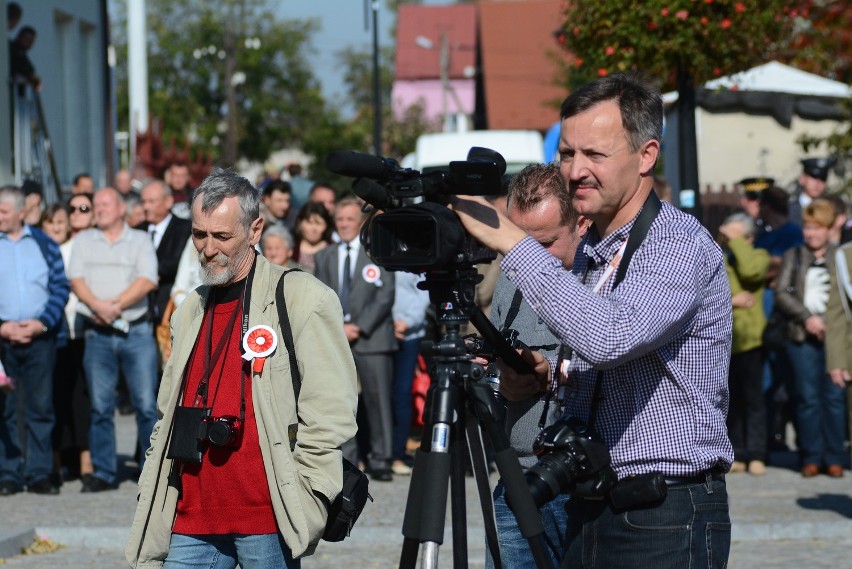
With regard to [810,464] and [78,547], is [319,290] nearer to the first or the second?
[78,547]

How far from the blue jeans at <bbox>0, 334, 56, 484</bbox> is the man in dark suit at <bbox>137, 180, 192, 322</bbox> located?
90 centimetres

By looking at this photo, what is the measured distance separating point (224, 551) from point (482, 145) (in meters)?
15.6

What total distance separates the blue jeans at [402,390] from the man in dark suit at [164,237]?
6.23 ft

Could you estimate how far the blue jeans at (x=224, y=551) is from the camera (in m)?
4.73

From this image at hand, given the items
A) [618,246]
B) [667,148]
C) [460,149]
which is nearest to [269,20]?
[460,149]

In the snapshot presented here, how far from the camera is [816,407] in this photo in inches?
458

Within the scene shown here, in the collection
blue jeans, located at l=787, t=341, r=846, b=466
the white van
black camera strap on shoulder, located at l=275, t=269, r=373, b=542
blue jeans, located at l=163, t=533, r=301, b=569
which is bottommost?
blue jeans, located at l=787, t=341, r=846, b=466

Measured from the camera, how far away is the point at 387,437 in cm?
1137

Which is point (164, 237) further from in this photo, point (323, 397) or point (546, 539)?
point (546, 539)

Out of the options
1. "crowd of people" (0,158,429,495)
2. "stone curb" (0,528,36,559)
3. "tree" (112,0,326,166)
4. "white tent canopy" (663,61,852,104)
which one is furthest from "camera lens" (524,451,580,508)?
"tree" (112,0,326,166)

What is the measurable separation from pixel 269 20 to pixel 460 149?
59.1 metres

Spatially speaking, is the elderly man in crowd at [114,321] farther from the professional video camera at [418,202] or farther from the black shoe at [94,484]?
the professional video camera at [418,202]

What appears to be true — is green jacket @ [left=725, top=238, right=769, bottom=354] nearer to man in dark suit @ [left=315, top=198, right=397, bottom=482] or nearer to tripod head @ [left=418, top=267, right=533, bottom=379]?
man in dark suit @ [left=315, top=198, right=397, bottom=482]

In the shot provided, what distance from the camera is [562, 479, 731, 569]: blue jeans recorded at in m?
3.50
